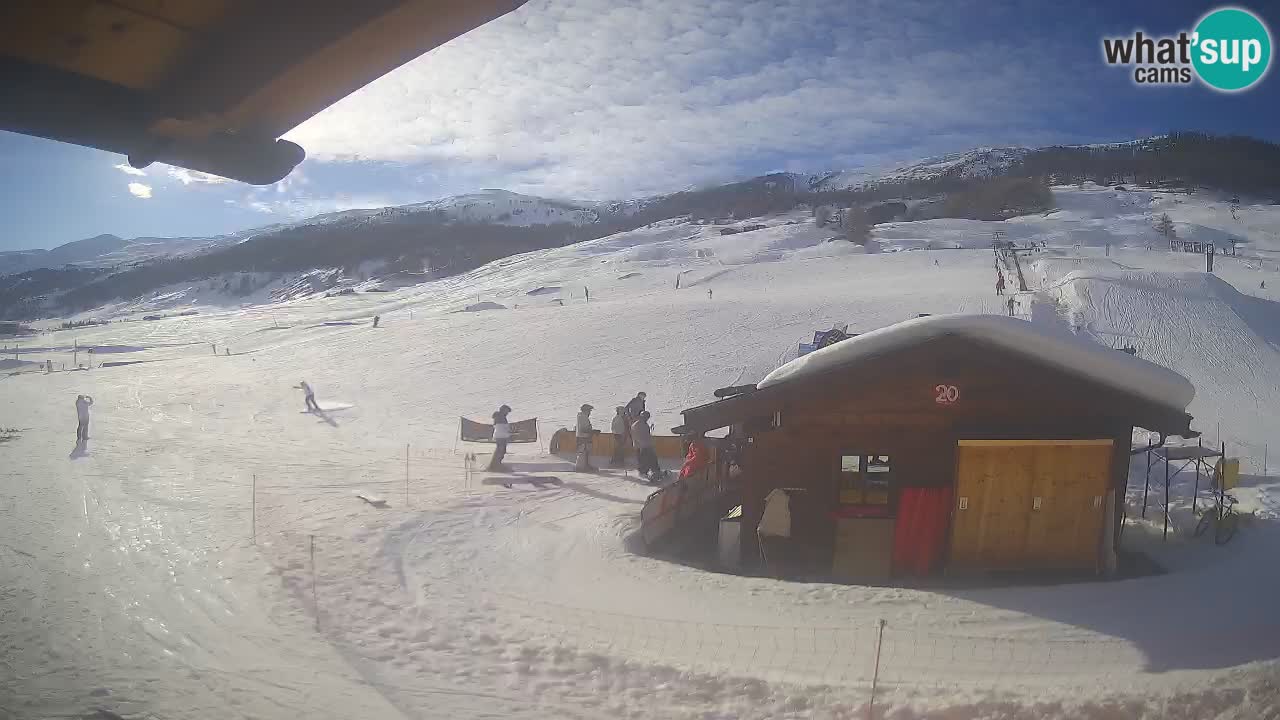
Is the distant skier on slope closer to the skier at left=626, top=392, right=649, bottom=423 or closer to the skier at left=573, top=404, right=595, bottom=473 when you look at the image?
the skier at left=573, top=404, right=595, bottom=473

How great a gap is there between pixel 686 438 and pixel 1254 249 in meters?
56.9

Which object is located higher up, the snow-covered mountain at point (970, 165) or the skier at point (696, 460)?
the snow-covered mountain at point (970, 165)

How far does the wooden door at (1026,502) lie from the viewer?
32.0 ft

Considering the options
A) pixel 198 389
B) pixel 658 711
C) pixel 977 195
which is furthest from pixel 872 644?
pixel 977 195

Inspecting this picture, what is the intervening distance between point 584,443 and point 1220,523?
11.3m

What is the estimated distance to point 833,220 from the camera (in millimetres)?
79938

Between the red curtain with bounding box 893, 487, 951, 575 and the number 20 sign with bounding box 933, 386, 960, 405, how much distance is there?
1.18m

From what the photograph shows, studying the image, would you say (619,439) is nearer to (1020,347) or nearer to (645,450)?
(645,450)

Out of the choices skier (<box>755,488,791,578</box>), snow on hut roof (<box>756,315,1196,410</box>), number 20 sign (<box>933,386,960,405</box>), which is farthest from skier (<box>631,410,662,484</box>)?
number 20 sign (<box>933,386,960,405</box>)

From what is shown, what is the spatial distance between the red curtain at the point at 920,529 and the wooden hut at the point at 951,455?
1 centimetres

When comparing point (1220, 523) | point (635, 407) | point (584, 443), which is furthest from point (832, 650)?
point (635, 407)

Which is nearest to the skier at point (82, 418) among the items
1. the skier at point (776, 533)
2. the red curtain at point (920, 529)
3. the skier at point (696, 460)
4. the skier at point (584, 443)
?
the skier at point (584, 443)

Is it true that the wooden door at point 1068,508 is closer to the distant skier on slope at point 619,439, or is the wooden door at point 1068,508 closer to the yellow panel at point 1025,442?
the yellow panel at point 1025,442

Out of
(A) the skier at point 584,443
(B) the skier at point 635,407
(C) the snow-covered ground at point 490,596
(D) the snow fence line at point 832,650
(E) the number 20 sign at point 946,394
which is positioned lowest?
(D) the snow fence line at point 832,650
